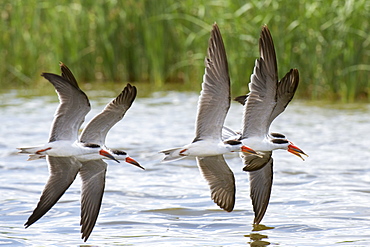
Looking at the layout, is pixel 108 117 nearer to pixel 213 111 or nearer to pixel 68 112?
pixel 68 112

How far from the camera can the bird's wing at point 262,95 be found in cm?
690

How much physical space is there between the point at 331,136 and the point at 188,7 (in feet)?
15.4

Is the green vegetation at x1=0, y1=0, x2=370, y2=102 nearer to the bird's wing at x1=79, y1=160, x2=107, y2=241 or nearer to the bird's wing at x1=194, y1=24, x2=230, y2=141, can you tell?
the bird's wing at x1=194, y1=24, x2=230, y2=141

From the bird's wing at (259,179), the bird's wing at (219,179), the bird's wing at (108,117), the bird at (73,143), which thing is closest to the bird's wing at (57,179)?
the bird at (73,143)

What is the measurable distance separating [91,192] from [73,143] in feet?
2.29

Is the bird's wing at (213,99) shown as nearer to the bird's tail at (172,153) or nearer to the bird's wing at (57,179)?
the bird's tail at (172,153)

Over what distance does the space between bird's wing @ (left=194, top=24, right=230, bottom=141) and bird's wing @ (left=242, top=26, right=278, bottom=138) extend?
339 mm

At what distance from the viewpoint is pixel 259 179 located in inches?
304

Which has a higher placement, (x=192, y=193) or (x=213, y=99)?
(x=213, y=99)

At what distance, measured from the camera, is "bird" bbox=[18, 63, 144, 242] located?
6.32 meters

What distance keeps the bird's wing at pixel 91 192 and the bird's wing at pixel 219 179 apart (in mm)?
1005

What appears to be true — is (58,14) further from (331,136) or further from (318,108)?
(331,136)

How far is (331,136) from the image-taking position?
11539 mm

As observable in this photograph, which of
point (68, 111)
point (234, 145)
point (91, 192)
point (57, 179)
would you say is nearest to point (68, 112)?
point (68, 111)
